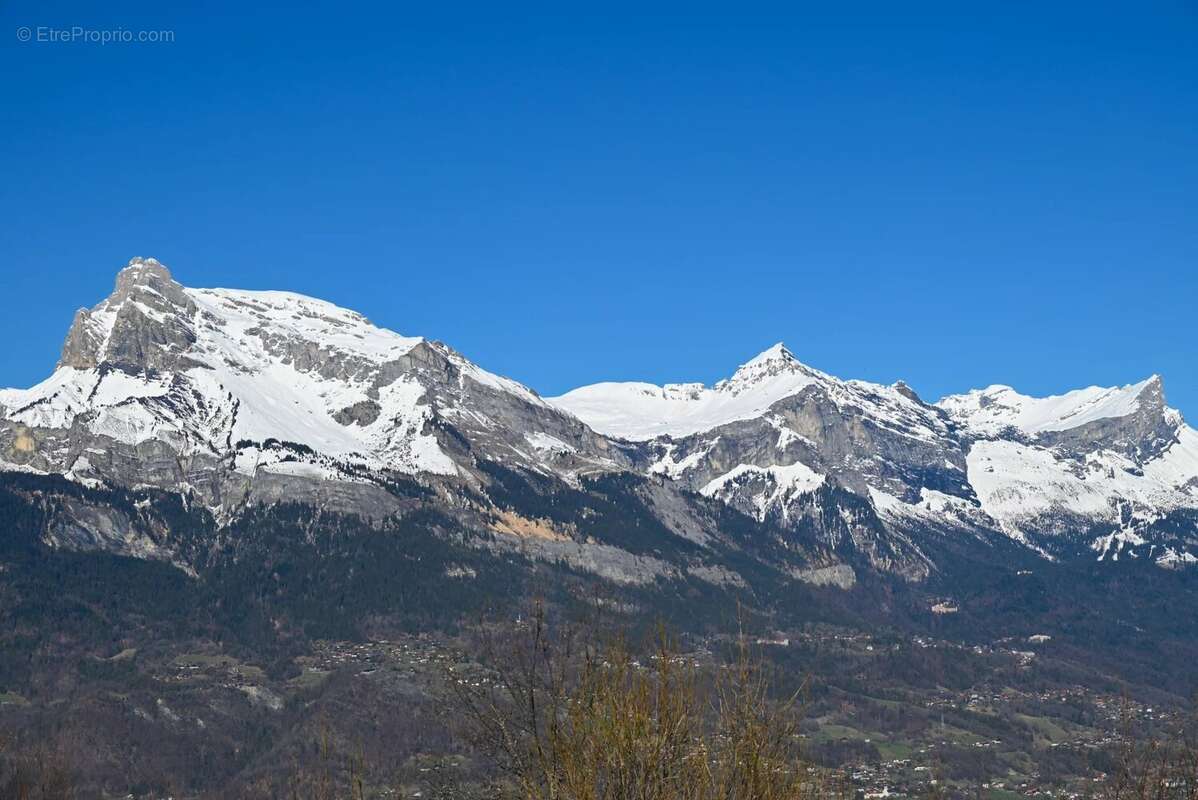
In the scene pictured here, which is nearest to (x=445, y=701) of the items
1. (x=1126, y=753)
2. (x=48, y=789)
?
(x=1126, y=753)

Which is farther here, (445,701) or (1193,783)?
(1193,783)

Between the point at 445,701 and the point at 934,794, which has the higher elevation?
the point at 445,701

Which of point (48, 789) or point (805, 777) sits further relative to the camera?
point (48, 789)

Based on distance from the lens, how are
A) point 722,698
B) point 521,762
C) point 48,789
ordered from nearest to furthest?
point 521,762 → point 722,698 → point 48,789

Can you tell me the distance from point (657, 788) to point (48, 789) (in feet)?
319

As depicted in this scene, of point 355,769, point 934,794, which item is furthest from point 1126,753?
point 355,769

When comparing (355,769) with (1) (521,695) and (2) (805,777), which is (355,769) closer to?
(1) (521,695)

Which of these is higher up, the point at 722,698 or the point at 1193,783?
the point at 722,698

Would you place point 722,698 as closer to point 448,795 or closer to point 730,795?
point 730,795

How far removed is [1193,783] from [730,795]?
57.8 ft

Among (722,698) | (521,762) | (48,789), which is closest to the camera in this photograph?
(521,762)

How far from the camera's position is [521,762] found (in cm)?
4988

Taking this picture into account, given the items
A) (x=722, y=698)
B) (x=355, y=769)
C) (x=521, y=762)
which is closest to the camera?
(x=521, y=762)

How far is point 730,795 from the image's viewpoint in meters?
51.9
